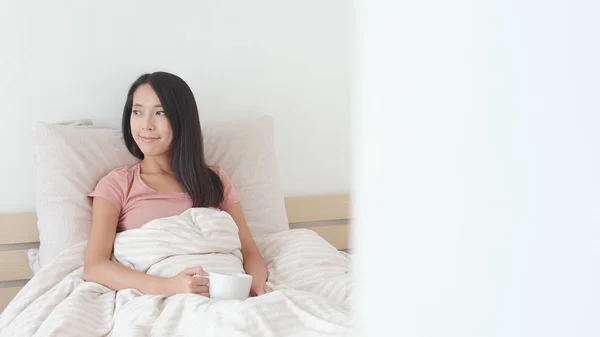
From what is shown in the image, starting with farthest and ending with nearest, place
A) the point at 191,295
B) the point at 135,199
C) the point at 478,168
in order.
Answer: the point at 135,199 → the point at 191,295 → the point at 478,168

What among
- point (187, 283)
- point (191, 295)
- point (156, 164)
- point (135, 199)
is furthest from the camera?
point (156, 164)

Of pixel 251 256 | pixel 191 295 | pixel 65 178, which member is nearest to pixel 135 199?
pixel 65 178

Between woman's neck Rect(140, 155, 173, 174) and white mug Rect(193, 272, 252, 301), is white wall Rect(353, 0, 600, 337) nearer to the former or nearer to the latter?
white mug Rect(193, 272, 252, 301)

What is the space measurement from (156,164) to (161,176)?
0.13ft

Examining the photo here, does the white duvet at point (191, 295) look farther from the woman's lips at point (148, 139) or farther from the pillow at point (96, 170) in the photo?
the woman's lips at point (148, 139)

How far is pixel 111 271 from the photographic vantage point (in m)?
1.55

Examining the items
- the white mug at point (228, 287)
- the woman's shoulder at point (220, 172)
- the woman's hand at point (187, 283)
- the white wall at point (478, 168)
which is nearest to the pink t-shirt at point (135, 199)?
the woman's shoulder at point (220, 172)

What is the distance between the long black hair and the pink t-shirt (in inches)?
1.6

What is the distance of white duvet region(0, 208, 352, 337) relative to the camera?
1.21 metres

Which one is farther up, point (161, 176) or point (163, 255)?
point (161, 176)

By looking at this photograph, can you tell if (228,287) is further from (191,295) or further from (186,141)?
(186,141)

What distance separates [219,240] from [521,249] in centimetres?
154

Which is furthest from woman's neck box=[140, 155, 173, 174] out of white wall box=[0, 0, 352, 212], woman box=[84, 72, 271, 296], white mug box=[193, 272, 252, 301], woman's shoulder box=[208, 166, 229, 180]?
white mug box=[193, 272, 252, 301]

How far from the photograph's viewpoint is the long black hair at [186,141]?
69.6 inches
